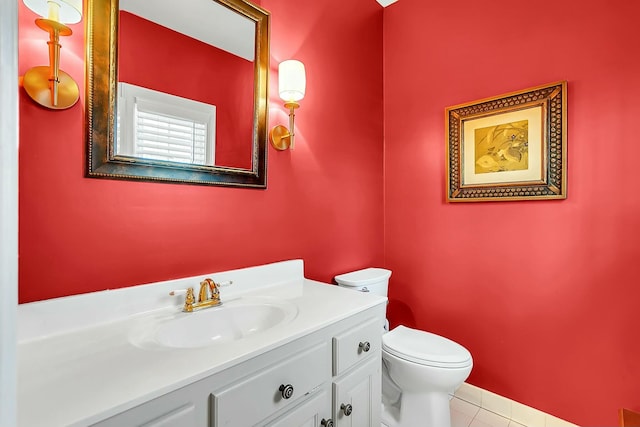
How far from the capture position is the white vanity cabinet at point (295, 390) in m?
0.67

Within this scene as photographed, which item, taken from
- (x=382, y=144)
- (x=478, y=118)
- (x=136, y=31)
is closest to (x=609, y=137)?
(x=478, y=118)

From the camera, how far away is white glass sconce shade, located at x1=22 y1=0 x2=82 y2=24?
88cm

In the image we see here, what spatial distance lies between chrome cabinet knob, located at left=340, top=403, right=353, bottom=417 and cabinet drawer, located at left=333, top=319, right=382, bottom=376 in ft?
0.40

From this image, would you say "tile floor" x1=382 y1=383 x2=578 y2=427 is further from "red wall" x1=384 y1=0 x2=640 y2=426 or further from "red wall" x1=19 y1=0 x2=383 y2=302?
"red wall" x1=19 y1=0 x2=383 y2=302

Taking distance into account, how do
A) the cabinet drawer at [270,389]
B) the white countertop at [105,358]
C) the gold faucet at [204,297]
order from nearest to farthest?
the white countertop at [105,358]
the cabinet drawer at [270,389]
the gold faucet at [204,297]

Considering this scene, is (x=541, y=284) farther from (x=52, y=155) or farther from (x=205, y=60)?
(x=52, y=155)

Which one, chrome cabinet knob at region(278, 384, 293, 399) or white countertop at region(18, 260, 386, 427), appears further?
chrome cabinet knob at region(278, 384, 293, 399)

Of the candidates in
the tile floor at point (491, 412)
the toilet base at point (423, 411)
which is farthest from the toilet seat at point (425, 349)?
the tile floor at point (491, 412)

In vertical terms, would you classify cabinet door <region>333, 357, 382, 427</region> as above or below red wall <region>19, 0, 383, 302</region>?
below

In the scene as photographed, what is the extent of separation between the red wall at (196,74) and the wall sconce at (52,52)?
0.16 meters

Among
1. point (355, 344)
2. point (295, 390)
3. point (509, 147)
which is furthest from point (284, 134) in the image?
point (509, 147)

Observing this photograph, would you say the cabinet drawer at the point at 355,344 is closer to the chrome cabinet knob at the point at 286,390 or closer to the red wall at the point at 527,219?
the chrome cabinet knob at the point at 286,390

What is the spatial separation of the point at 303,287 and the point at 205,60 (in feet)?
3.69

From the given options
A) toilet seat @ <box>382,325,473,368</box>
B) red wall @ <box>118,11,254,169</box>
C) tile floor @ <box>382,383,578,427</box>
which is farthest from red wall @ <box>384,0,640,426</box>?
red wall @ <box>118,11,254,169</box>
